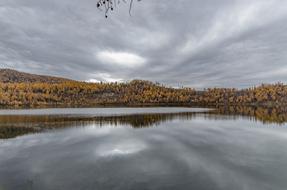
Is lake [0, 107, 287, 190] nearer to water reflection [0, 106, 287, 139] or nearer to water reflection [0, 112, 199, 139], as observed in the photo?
water reflection [0, 112, 199, 139]

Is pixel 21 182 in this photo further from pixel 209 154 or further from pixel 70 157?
pixel 209 154

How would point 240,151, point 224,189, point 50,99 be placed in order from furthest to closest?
point 50,99, point 240,151, point 224,189

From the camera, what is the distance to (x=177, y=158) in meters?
18.4

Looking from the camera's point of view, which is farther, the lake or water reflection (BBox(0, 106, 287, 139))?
water reflection (BBox(0, 106, 287, 139))

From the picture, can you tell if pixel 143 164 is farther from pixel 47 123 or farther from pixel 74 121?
pixel 74 121

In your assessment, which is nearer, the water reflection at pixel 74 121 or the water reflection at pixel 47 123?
the water reflection at pixel 47 123

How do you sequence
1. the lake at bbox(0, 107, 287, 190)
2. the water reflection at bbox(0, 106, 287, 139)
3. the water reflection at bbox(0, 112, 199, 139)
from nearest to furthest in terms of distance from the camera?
the lake at bbox(0, 107, 287, 190) < the water reflection at bbox(0, 112, 199, 139) < the water reflection at bbox(0, 106, 287, 139)

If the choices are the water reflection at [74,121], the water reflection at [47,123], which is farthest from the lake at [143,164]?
the water reflection at [74,121]

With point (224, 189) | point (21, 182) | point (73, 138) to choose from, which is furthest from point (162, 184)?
point (73, 138)

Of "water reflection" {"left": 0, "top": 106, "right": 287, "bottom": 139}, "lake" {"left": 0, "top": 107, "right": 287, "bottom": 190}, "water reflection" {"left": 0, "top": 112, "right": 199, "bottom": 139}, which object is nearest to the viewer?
"lake" {"left": 0, "top": 107, "right": 287, "bottom": 190}

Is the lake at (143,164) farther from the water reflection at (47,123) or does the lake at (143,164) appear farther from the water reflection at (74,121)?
the water reflection at (74,121)

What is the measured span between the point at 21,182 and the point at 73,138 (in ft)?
50.6

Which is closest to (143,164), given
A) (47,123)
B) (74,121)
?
(47,123)

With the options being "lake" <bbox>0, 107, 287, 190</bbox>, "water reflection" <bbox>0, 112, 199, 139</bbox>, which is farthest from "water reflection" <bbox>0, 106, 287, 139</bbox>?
"lake" <bbox>0, 107, 287, 190</bbox>
